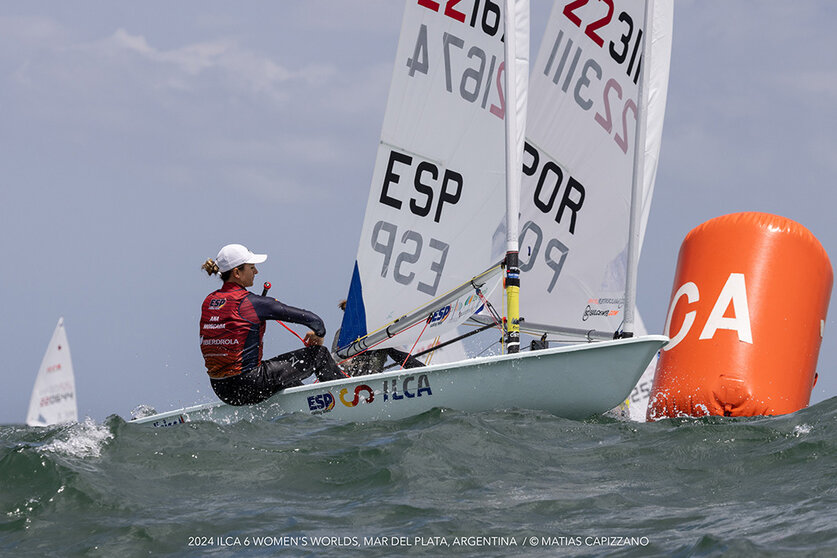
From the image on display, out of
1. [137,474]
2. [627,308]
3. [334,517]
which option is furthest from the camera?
[627,308]

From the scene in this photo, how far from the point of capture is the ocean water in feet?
12.3

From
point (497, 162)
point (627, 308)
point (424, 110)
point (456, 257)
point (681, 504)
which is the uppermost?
point (424, 110)

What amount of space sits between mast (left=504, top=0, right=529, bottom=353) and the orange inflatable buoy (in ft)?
4.42

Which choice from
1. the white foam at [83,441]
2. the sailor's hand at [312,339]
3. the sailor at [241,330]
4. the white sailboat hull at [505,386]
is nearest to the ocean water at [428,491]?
the white foam at [83,441]

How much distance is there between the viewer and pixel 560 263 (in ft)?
31.9

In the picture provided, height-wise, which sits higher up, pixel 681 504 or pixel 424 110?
pixel 424 110

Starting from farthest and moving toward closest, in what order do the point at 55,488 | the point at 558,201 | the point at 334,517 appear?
the point at 558,201 → the point at 55,488 → the point at 334,517

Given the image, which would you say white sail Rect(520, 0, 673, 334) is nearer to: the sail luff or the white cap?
the sail luff

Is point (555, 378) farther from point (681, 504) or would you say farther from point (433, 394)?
point (681, 504)

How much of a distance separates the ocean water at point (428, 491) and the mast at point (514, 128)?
1521 millimetres

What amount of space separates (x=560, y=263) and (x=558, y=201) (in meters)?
0.60

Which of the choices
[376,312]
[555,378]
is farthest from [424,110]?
[555,378]

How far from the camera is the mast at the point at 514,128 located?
7.36 m

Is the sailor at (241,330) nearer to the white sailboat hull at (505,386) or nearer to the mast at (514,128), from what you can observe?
the white sailboat hull at (505,386)
